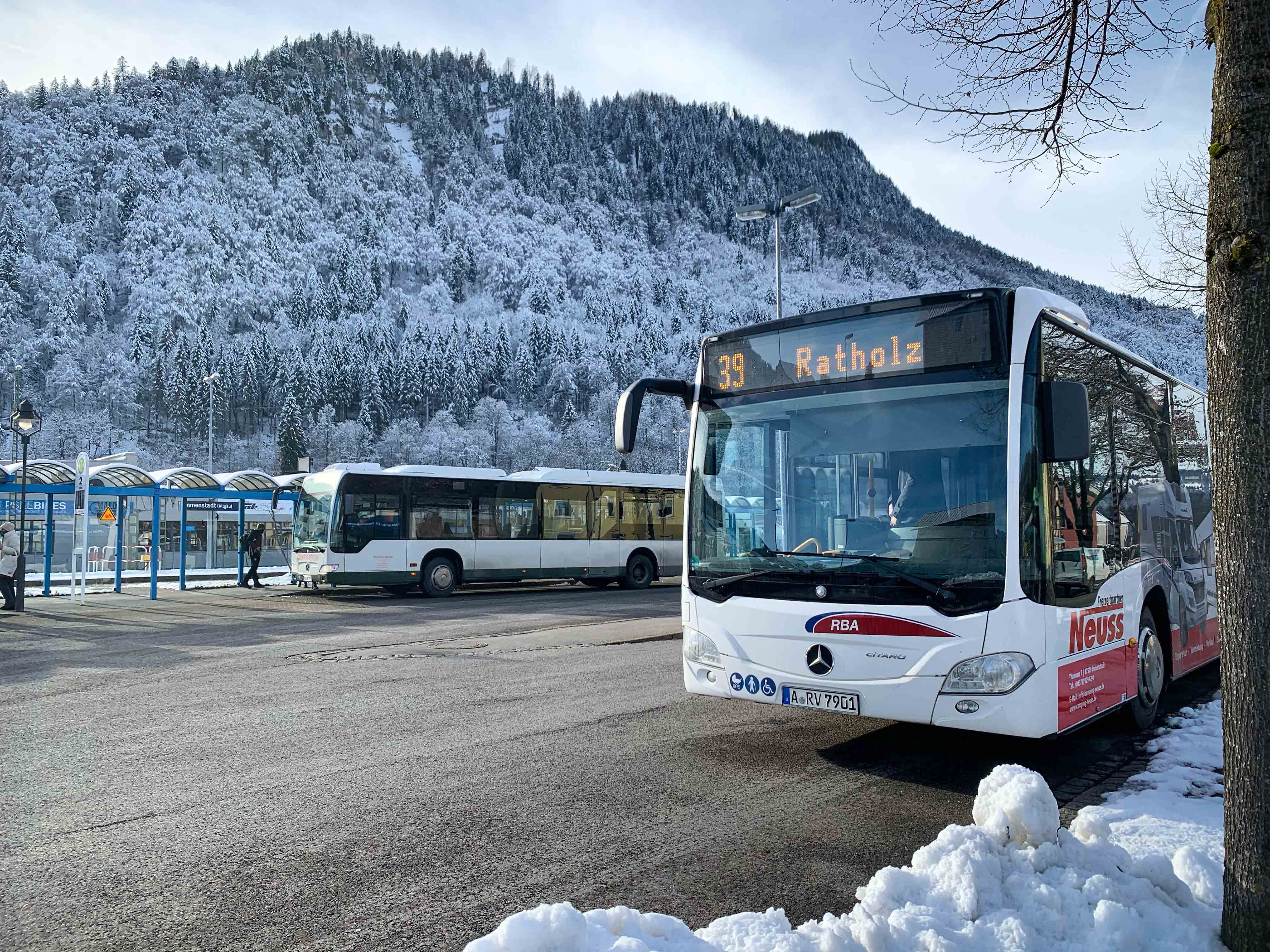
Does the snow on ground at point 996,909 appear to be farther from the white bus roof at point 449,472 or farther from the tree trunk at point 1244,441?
the white bus roof at point 449,472

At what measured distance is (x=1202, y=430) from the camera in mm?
8180

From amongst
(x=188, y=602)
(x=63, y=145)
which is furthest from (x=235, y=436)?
(x=188, y=602)

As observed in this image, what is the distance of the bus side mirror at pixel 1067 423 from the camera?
479 centimetres

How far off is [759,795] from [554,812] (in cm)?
105

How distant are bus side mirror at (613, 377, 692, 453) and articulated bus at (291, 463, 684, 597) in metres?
14.5

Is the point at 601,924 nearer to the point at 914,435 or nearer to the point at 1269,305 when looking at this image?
the point at 1269,305

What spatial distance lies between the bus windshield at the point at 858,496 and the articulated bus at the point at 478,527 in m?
15.0

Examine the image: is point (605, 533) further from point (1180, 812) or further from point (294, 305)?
point (294, 305)

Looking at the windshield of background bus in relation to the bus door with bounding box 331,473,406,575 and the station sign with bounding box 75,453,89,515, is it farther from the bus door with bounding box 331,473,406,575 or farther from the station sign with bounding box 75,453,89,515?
the station sign with bounding box 75,453,89,515

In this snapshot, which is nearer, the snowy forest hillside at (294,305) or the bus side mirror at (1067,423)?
the bus side mirror at (1067,423)

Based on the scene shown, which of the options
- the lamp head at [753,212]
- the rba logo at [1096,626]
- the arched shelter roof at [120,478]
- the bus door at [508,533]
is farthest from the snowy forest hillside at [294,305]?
the rba logo at [1096,626]

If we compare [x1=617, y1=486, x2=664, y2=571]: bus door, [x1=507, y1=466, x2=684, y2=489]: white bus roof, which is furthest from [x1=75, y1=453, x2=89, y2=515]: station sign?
[x1=617, y1=486, x2=664, y2=571]: bus door

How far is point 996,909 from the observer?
2.83 m

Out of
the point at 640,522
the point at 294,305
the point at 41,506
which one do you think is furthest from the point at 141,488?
the point at 294,305
